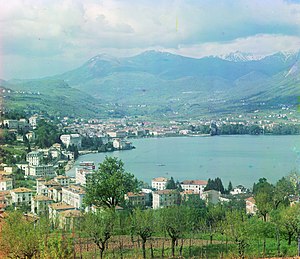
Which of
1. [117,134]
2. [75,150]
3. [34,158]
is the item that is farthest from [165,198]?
[117,134]

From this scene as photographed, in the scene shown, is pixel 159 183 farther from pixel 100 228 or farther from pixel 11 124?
pixel 11 124

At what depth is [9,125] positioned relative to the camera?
16219 millimetres

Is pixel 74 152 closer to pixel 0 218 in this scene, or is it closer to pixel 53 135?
pixel 53 135

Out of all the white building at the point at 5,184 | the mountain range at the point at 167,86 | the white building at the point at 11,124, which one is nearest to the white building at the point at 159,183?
the white building at the point at 5,184

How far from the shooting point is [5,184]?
33.5ft

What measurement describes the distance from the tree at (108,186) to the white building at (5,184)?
5677 mm

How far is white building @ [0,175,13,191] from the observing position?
10072 millimetres

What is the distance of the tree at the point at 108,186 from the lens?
4.69 m

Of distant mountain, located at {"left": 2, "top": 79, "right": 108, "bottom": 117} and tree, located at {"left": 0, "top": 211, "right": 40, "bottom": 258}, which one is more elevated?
distant mountain, located at {"left": 2, "top": 79, "right": 108, "bottom": 117}

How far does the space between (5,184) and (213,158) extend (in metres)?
5.85

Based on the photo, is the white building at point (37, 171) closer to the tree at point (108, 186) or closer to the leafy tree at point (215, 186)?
the leafy tree at point (215, 186)

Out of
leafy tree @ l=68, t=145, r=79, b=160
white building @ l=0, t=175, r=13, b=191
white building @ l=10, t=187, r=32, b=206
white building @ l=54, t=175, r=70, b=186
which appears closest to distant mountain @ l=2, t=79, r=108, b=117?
leafy tree @ l=68, t=145, r=79, b=160

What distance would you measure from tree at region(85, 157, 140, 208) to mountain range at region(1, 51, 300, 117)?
1688 centimetres

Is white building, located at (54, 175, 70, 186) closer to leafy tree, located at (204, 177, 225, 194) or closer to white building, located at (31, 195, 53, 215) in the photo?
white building, located at (31, 195, 53, 215)
